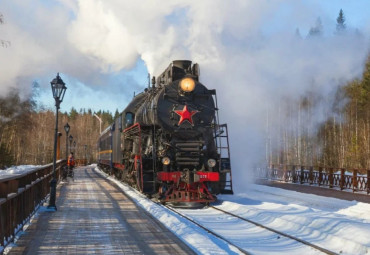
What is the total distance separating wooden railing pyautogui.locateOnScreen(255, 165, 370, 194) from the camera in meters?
16.6

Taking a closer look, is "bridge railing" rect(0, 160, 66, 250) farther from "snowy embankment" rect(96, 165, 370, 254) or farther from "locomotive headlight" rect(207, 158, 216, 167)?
"locomotive headlight" rect(207, 158, 216, 167)

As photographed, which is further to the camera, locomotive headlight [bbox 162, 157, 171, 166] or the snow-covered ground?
locomotive headlight [bbox 162, 157, 171, 166]

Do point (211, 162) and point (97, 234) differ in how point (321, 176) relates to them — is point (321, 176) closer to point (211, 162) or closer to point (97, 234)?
point (211, 162)

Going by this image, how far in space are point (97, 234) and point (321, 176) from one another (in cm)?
1442

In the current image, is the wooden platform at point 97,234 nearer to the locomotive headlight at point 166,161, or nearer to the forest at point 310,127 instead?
the locomotive headlight at point 166,161

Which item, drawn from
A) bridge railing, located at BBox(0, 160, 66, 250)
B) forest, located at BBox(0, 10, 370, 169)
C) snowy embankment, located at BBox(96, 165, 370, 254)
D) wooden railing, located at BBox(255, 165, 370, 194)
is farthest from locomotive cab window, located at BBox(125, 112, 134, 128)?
forest, located at BBox(0, 10, 370, 169)

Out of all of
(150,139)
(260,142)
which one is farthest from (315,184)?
(150,139)

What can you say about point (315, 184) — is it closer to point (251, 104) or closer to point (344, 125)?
point (251, 104)

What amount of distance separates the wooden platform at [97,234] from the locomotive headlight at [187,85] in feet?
11.8

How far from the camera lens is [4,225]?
18.4 ft

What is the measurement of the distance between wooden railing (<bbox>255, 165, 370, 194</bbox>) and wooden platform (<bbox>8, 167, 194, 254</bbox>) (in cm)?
1023

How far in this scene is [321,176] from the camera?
1914 cm

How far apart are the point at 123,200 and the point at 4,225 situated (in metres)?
6.54

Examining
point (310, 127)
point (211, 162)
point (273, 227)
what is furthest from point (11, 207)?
point (310, 127)
